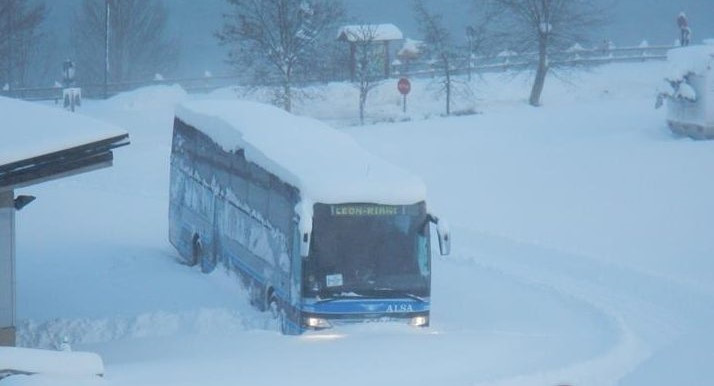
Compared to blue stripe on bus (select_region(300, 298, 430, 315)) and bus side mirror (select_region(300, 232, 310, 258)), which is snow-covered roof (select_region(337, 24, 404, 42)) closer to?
bus side mirror (select_region(300, 232, 310, 258))

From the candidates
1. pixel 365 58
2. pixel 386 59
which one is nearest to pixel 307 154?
pixel 365 58

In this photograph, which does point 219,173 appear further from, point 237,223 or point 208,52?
→ point 208,52

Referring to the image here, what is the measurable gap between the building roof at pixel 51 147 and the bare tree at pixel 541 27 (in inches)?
1580

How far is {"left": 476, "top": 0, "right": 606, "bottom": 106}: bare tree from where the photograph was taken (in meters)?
52.8

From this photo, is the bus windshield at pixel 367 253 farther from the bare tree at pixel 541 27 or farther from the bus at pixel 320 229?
the bare tree at pixel 541 27

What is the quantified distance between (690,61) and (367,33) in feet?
68.3

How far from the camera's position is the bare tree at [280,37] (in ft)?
156

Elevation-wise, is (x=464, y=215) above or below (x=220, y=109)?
below

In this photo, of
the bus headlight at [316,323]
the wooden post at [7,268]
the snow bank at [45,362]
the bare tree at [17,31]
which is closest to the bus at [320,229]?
the bus headlight at [316,323]

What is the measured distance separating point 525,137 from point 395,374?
1206 inches

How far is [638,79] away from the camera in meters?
59.3

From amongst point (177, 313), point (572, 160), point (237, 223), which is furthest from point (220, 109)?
point (572, 160)

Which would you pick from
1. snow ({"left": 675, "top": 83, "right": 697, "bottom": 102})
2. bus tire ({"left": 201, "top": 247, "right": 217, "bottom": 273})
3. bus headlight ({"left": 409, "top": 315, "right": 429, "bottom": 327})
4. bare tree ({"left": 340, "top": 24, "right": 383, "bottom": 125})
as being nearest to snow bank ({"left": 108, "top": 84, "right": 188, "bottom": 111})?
bare tree ({"left": 340, "top": 24, "right": 383, "bottom": 125})

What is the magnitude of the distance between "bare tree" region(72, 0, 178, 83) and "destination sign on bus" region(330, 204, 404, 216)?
68264 mm
